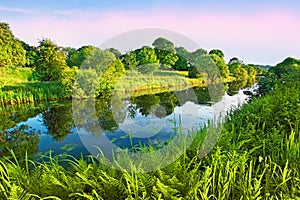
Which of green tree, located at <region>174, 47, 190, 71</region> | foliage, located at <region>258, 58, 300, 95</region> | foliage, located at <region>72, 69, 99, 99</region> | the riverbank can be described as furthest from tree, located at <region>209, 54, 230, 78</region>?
green tree, located at <region>174, 47, 190, 71</region>

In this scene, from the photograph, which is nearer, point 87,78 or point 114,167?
point 114,167

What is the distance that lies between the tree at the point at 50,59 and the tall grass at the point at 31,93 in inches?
53.0

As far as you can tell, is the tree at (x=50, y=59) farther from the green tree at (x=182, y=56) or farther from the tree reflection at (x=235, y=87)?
the tree reflection at (x=235, y=87)

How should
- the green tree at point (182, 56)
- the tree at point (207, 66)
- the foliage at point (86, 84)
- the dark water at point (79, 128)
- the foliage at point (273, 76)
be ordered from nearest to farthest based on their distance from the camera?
1. the green tree at point (182, 56)
2. the dark water at point (79, 128)
3. the foliage at point (273, 76)
4. the tree at point (207, 66)
5. the foliage at point (86, 84)

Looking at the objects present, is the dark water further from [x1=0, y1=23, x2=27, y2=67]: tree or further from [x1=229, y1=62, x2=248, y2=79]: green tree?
[x1=229, y1=62, x2=248, y2=79]: green tree

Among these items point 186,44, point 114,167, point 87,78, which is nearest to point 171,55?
point 186,44

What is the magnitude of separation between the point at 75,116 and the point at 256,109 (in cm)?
982

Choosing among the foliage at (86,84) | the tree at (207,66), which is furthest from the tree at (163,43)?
the foliage at (86,84)

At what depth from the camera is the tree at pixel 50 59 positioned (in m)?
19.4

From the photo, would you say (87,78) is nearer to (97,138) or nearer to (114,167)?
(97,138)

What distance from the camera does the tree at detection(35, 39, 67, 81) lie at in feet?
63.8

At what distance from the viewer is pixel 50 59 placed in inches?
776

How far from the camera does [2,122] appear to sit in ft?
36.0

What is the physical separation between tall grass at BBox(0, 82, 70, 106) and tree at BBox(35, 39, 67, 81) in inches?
53.0
